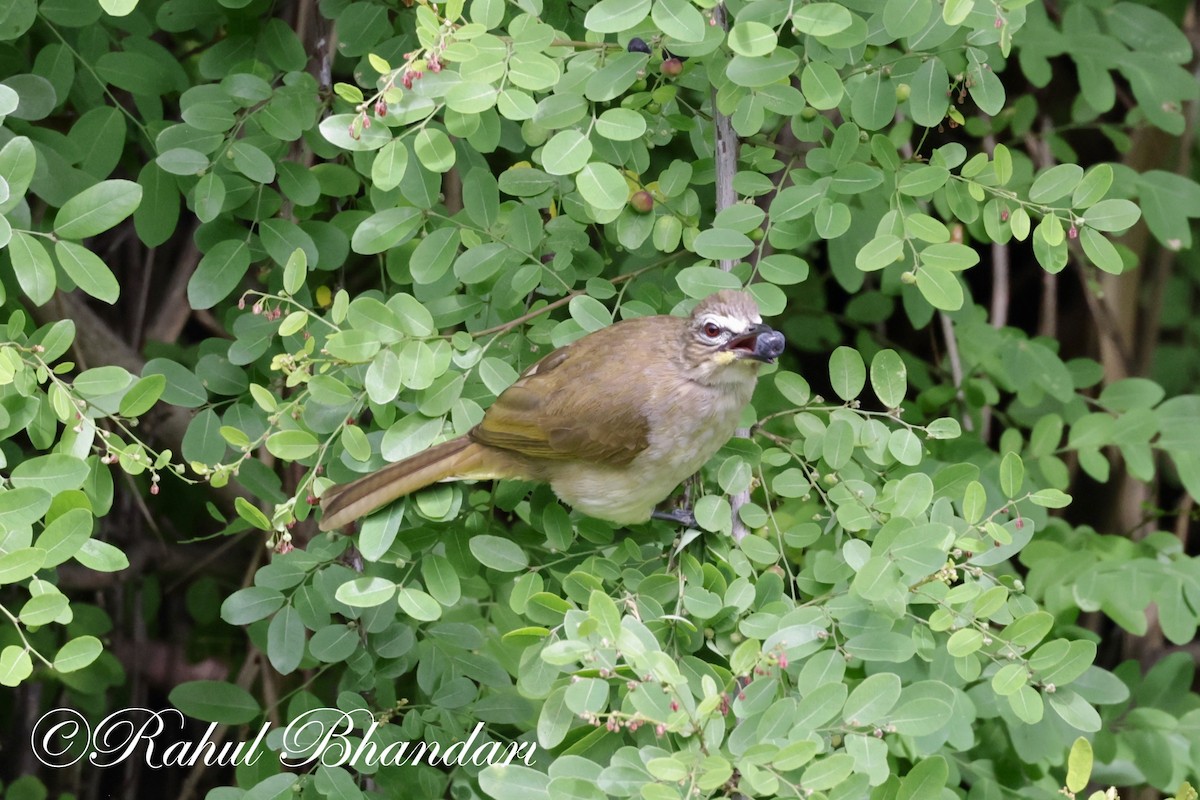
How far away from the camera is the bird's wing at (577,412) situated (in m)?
2.52

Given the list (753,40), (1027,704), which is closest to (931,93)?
(753,40)

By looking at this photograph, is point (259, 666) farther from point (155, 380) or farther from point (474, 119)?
point (474, 119)

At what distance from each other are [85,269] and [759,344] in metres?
1.23

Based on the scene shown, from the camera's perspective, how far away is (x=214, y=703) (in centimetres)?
272

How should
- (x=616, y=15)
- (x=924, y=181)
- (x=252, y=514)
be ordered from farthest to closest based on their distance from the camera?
(x=924, y=181) < (x=252, y=514) < (x=616, y=15)

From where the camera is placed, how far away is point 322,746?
7.94ft

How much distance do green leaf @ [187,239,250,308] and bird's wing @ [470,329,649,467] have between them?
0.65 meters

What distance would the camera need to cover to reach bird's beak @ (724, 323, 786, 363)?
92.0 inches

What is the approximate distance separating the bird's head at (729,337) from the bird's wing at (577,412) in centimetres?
17

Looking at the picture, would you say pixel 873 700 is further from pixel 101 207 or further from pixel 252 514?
pixel 101 207

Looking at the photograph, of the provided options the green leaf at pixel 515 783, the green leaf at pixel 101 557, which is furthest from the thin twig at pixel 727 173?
the green leaf at pixel 101 557

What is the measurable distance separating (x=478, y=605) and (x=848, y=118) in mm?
1426

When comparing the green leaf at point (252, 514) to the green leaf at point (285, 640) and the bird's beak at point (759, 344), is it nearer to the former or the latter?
the green leaf at point (285, 640)

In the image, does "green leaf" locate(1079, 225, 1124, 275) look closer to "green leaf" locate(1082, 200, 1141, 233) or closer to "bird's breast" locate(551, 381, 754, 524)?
"green leaf" locate(1082, 200, 1141, 233)
